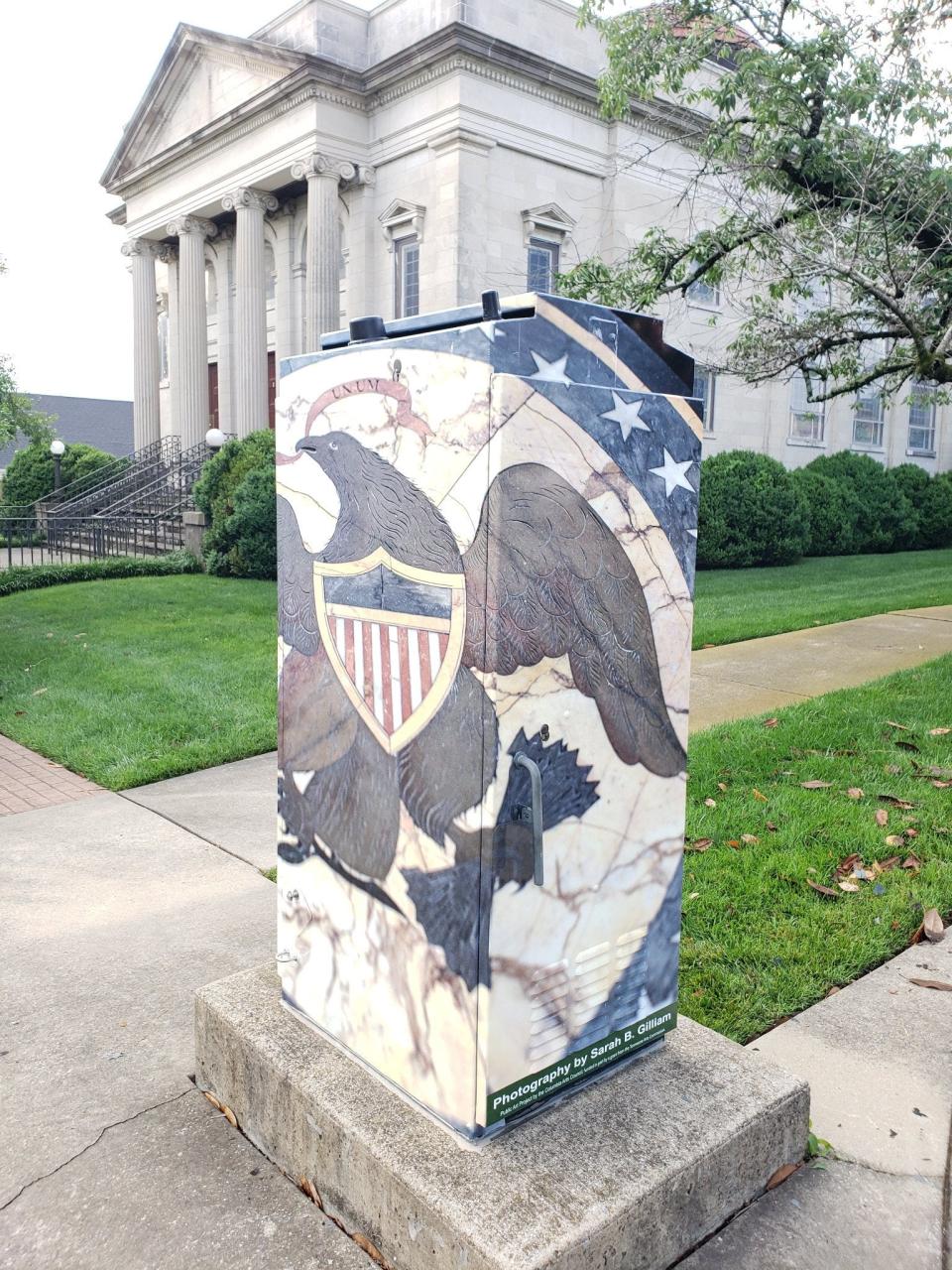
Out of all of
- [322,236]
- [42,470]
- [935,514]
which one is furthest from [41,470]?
[935,514]

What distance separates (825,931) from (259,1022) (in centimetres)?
224

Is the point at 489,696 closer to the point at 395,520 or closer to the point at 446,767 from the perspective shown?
the point at 446,767

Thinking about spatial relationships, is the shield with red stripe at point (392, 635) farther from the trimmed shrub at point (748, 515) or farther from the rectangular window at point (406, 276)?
the rectangular window at point (406, 276)

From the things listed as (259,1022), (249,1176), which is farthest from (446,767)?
(249,1176)

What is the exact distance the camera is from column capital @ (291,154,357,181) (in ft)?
74.9

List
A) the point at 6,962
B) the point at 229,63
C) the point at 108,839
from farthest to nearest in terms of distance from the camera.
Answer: the point at 229,63 < the point at 108,839 < the point at 6,962

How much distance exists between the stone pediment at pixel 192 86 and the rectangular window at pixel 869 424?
62.7 feet

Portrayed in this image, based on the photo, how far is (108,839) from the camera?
5250 mm

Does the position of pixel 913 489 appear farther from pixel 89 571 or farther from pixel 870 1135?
pixel 870 1135

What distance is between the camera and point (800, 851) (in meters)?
4.61

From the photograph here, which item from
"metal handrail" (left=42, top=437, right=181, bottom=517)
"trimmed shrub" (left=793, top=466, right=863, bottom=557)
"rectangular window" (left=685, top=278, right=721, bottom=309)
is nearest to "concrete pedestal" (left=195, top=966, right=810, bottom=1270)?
"trimmed shrub" (left=793, top=466, right=863, bottom=557)

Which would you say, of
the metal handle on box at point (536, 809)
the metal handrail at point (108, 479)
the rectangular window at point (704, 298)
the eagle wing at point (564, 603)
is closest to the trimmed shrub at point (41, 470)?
the metal handrail at point (108, 479)

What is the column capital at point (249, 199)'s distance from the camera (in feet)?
82.4

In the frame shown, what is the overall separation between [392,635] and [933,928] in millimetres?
2785
